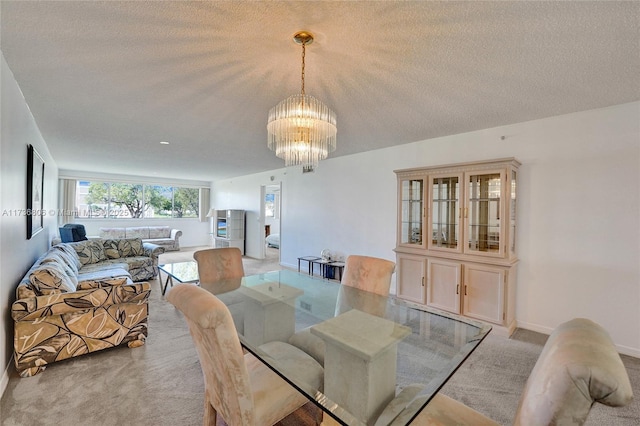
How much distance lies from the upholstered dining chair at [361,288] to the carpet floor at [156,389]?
487 mm

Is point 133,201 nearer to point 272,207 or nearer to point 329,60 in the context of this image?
point 272,207

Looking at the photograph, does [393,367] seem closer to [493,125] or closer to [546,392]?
[546,392]

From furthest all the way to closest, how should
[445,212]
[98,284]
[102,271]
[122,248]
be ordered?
[122,248], [102,271], [445,212], [98,284]

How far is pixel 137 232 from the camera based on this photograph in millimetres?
8102

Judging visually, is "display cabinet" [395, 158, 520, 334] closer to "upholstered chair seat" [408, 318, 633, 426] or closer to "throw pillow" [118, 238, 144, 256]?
"upholstered chair seat" [408, 318, 633, 426]

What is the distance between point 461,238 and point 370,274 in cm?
151

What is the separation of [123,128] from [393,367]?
4135 millimetres

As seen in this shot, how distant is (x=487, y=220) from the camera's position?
323 centimetres

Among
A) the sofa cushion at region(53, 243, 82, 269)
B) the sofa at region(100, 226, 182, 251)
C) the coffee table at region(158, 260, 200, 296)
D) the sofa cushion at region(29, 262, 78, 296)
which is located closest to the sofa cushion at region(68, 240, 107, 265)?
the sofa cushion at region(53, 243, 82, 269)

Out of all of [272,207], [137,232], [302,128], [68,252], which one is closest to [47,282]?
[68,252]

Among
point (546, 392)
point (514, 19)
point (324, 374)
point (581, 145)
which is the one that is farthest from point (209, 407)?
point (581, 145)

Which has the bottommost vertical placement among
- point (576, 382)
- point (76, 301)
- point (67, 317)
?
point (67, 317)

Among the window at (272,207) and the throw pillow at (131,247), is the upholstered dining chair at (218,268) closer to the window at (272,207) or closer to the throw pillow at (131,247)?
the throw pillow at (131,247)

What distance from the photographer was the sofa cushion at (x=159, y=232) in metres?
8.33
